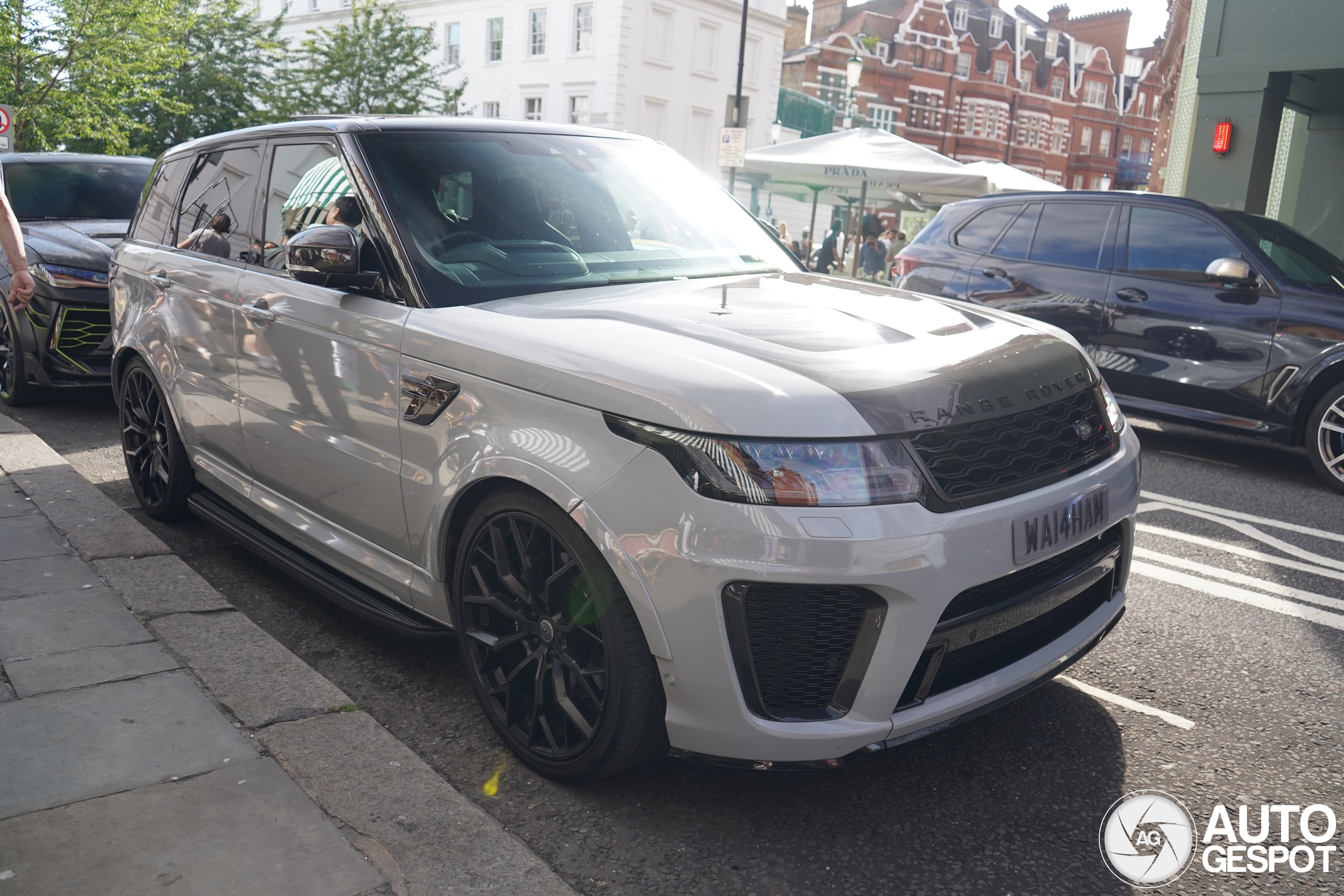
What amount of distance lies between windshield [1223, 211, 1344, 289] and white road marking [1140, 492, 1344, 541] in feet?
6.48

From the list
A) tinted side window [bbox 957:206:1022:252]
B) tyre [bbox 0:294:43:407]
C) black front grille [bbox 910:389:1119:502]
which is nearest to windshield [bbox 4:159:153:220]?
tyre [bbox 0:294:43:407]

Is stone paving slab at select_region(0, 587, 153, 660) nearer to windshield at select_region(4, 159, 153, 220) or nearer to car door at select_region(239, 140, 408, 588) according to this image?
car door at select_region(239, 140, 408, 588)

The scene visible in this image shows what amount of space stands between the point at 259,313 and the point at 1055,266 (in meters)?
6.10

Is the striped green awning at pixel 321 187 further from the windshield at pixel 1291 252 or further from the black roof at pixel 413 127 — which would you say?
the windshield at pixel 1291 252

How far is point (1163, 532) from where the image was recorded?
5488 mm

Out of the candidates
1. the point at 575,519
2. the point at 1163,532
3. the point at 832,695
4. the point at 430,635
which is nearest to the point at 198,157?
the point at 430,635

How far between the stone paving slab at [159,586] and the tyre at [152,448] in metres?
0.56

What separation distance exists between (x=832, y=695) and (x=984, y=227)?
272 inches

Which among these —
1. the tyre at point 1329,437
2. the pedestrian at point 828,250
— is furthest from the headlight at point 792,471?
the pedestrian at point 828,250

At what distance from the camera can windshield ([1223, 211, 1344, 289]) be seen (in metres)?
7.12

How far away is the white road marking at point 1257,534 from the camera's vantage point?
16.9 feet

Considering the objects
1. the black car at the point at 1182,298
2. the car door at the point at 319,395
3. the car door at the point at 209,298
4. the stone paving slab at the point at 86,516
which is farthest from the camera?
the black car at the point at 1182,298

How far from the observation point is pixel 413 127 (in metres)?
3.67

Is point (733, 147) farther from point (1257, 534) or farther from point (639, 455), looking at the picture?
point (639, 455)
